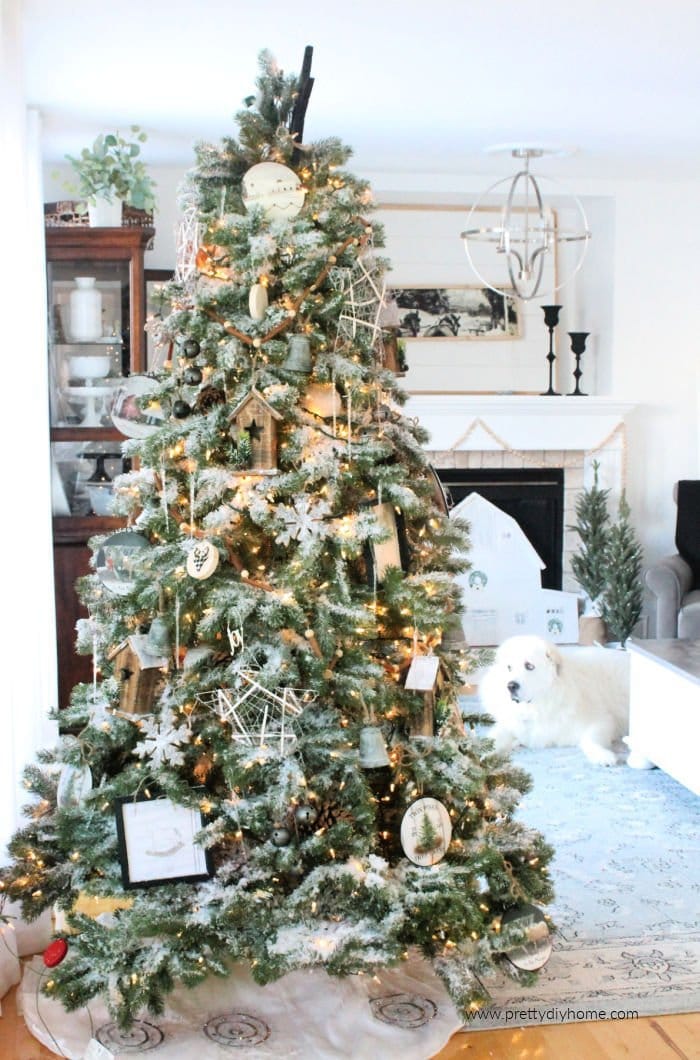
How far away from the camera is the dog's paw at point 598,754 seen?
438cm

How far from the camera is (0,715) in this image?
9.23 feet

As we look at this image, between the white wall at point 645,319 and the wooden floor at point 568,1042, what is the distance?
3.93 metres

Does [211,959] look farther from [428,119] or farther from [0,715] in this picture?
[428,119]

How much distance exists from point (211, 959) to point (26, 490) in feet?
5.57

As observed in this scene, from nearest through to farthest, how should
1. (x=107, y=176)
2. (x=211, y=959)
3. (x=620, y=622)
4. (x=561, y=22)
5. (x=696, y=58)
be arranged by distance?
(x=211, y=959) → (x=561, y=22) → (x=696, y=58) → (x=107, y=176) → (x=620, y=622)

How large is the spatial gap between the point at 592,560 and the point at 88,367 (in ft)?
8.84

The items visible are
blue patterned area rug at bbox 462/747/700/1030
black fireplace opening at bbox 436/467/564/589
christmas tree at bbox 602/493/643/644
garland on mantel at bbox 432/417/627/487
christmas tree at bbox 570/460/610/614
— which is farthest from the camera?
black fireplace opening at bbox 436/467/564/589

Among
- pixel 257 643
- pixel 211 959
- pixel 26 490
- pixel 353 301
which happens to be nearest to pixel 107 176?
pixel 26 490

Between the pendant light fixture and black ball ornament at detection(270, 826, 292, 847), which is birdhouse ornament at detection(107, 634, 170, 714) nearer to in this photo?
black ball ornament at detection(270, 826, 292, 847)

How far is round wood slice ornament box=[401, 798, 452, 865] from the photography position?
2.49 meters

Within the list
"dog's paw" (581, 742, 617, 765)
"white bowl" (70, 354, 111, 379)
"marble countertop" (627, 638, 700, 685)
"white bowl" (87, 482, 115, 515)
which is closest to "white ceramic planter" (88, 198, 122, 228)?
"white bowl" (70, 354, 111, 379)

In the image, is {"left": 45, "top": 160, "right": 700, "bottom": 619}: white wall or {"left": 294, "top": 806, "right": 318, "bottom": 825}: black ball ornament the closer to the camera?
{"left": 294, "top": 806, "right": 318, "bottom": 825}: black ball ornament

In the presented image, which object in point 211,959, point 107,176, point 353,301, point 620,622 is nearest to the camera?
point 211,959

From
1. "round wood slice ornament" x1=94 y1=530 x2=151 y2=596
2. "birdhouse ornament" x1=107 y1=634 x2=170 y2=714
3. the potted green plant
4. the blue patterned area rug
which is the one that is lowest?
the blue patterned area rug
